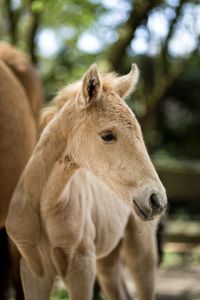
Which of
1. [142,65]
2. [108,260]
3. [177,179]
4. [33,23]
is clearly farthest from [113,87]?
[142,65]

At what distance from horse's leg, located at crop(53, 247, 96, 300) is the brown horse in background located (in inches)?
37.3

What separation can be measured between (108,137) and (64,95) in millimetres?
616

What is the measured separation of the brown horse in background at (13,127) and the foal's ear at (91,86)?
1.36 m

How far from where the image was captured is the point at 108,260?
426 centimetres

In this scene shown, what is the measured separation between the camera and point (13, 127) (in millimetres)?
4379

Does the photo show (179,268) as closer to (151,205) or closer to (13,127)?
(13,127)

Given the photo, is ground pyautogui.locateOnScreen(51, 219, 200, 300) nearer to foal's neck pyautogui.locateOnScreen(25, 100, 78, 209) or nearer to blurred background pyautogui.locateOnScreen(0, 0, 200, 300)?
blurred background pyautogui.locateOnScreen(0, 0, 200, 300)

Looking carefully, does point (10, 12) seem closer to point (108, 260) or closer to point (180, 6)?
point (180, 6)

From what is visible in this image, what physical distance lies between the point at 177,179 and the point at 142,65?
396 centimetres

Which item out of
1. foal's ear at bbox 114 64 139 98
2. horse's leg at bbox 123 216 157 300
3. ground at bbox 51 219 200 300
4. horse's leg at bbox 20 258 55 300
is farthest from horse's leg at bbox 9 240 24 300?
foal's ear at bbox 114 64 139 98

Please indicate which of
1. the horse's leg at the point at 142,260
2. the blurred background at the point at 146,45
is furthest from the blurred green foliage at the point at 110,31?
the horse's leg at the point at 142,260

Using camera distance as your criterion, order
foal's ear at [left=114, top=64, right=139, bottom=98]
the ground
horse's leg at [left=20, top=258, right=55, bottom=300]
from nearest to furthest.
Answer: foal's ear at [left=114, top=64, right=139, bottom=98]
horse's leg at [left=20, top=258, right=55, bottom=300]
the ground

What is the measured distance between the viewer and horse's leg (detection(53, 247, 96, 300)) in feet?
10.8

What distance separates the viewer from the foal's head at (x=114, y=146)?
111 inches
